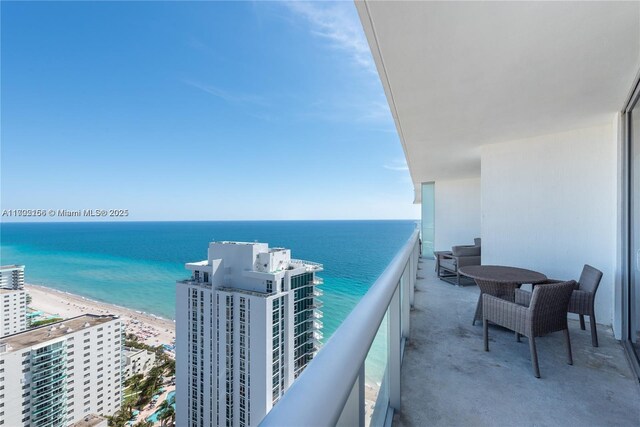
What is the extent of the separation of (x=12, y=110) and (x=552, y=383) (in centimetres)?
2877

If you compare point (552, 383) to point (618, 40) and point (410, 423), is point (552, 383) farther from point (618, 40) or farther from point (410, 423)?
point (618, 40)

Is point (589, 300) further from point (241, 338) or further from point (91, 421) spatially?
point (91, 421)

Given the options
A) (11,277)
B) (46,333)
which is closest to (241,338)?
(46,333)

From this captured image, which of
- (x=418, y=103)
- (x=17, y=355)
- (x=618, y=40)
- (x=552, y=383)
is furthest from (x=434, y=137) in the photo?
(x=17, y=355)

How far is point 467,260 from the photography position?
17.8ft

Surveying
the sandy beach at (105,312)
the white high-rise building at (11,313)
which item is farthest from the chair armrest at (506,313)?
the sandy beach at (105,312)

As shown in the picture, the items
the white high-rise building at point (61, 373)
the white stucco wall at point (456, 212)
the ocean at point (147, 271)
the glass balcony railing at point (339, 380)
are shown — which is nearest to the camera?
the glass balcony railing at point (339, 380)

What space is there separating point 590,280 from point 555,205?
5.41ft

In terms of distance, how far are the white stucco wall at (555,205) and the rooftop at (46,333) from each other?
13.5 meters

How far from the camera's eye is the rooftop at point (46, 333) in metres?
8.32

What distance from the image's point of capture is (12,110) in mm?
17516

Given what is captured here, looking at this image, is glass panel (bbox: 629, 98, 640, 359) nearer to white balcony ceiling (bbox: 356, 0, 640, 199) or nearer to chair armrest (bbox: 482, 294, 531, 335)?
white balcony ceiling (bbox: 356, 0, 640, 199)

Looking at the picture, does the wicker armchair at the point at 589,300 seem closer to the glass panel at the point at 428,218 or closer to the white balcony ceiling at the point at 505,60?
the white balcony ceiling at the point at 505,60

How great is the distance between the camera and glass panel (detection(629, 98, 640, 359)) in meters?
2.81
